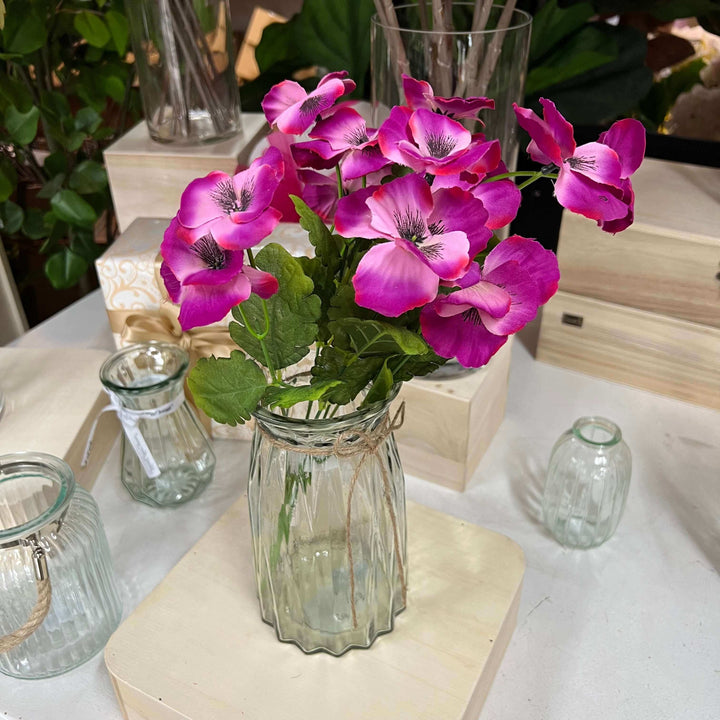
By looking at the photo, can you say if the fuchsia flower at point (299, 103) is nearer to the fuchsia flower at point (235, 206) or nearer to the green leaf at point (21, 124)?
the fuchsia flower at point (235, 206)

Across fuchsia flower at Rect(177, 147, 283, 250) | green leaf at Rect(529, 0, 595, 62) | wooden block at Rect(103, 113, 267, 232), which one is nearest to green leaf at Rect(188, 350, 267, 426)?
fuchsia flower at Rect(177, 147, 283, 250)

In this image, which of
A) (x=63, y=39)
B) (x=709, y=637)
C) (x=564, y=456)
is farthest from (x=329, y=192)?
(x=63, y=39)

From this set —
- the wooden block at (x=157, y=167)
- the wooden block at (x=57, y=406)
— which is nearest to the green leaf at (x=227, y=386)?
the wooden block at (x=57, y=406)

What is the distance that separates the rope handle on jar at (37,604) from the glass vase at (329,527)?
0.15 metres

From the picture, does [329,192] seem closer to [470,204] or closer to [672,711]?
[470,204]

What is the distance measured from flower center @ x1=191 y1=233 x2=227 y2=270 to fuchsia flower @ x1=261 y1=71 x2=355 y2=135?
0.23 ft

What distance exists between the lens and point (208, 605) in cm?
58

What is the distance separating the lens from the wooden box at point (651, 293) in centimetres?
80

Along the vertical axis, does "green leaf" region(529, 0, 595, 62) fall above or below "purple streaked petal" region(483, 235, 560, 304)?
below

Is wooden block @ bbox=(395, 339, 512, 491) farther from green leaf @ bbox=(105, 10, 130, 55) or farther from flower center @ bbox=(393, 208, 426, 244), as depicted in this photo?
green leaf @ bbox=(105, 10, 130, 55)

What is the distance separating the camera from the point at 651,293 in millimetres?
833

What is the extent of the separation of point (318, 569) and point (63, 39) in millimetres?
1087

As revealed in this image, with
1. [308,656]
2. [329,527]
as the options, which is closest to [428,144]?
[329,527]

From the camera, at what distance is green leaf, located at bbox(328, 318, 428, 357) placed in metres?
0.36
